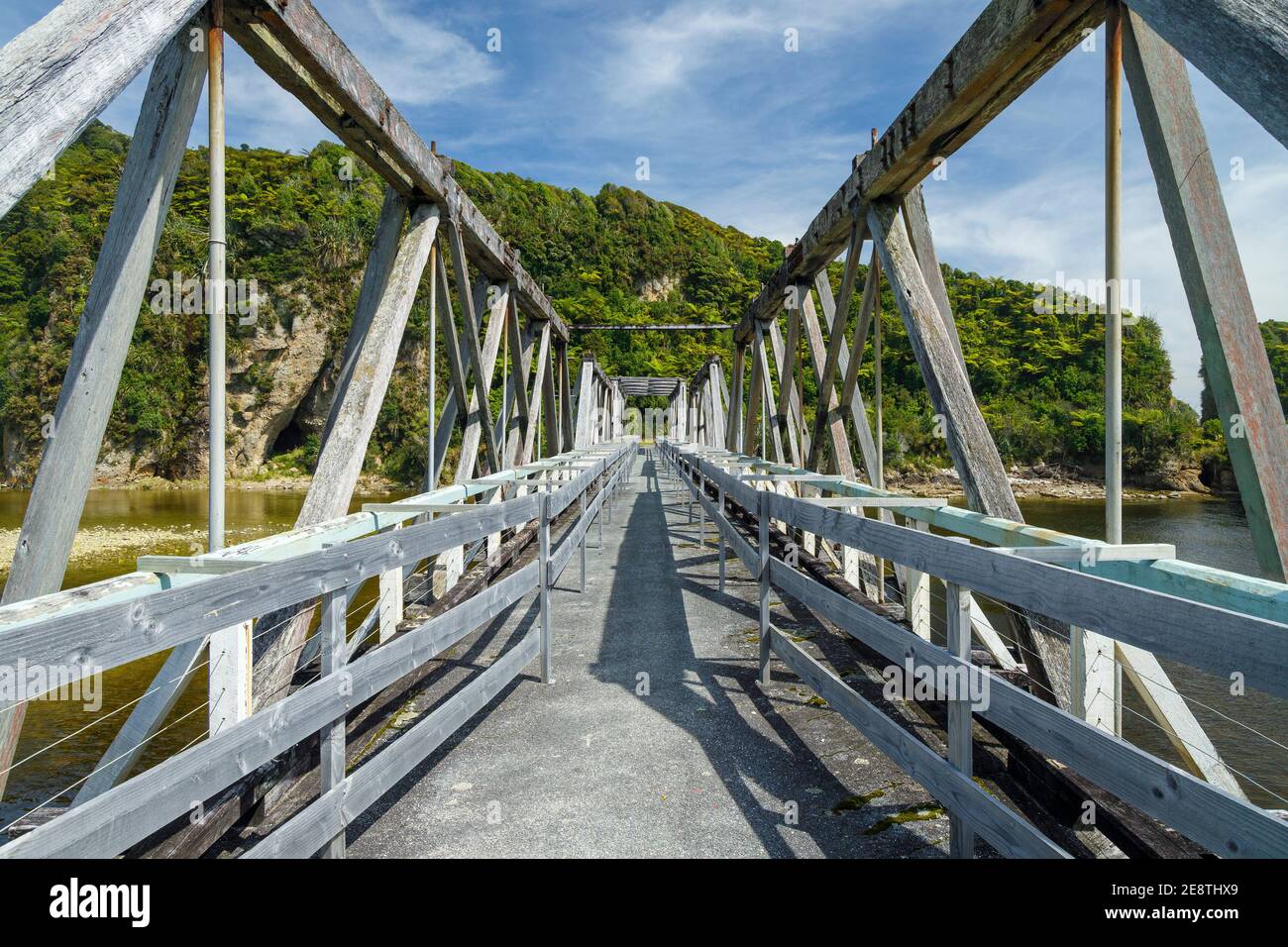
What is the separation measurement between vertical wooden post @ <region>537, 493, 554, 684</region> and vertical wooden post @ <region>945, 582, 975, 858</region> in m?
2.57

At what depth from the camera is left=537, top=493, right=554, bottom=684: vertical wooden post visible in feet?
14.1

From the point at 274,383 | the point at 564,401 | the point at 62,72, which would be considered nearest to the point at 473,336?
the point at 62,72

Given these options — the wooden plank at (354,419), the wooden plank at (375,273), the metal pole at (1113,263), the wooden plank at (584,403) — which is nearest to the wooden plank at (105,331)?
the wooden plank at (354,419)

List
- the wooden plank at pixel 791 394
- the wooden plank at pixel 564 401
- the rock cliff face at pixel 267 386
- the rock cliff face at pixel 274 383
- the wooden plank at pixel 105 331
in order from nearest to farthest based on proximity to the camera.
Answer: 1. the wooden plank at pixel 105 331
2. the wooden plank at pixel 791 394
3. the wooden plank at pixel 564 401
4. the rock cliff face at pixel 267 386
5. the rock cliff face at pixel 274 383

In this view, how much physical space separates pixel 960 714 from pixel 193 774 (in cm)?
197

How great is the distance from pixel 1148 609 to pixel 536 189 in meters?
96.9

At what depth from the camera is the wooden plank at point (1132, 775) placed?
1.22 m

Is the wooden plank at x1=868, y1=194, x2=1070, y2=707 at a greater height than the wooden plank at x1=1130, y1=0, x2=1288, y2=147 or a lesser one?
lesser

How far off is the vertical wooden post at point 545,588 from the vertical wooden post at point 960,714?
2.57 meters

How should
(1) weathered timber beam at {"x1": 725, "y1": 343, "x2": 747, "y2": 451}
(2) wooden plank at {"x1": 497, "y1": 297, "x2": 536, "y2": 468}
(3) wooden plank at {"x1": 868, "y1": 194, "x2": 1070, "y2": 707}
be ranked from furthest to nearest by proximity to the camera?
(1) weathered timber beam at {"x1": 725, "y1": 343, "x2": 747, "y2": 451} < (2) wooden plank at {"x1": 497, "y1": 297, "x2": 536, "y2": 468} < (3) wooden plank at {"x1": 868, "y1": 194, "x2": 1070, "y2": 707}

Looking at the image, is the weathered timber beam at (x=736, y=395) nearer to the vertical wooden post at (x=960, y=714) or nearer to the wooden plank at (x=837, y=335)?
the wooden plank at (x=837, y=335)

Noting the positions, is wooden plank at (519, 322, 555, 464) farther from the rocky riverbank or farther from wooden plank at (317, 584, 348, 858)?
the rocky riverbank

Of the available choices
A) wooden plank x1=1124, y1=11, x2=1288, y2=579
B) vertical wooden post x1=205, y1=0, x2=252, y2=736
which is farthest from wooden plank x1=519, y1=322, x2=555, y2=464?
wooden plank x1=1124, y1=11, x2=1288, y2=579

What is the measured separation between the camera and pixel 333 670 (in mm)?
2111
